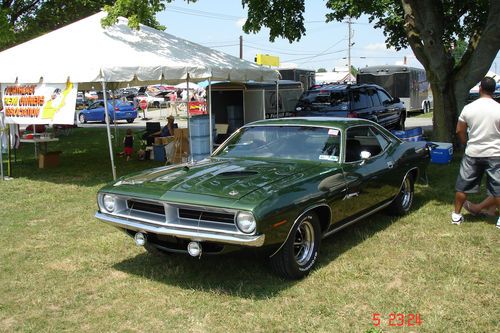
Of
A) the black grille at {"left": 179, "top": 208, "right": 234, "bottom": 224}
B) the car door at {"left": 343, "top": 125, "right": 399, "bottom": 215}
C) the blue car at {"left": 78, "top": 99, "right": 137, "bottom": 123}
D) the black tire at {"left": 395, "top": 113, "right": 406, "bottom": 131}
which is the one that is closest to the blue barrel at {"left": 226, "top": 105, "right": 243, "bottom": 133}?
the black tire at {"left": 395, "top": 113, "right": 406, "bottom": 131}

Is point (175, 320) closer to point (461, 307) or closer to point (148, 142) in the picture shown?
point (461, 307)

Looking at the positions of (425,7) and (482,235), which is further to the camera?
(425,7)

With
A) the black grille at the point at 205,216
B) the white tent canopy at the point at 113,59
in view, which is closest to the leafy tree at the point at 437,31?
the white tent canopy at the point at 113,59

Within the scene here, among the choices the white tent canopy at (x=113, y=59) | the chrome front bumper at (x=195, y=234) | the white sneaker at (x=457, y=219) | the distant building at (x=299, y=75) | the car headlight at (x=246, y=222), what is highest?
the distant building at (x=299, y=75)

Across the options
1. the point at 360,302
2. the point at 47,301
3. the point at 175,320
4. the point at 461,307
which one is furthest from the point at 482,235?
the point at 47,301

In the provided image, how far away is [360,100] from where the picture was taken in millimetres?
12906

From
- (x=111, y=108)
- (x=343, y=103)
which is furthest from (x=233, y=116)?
(x=111, y=108)

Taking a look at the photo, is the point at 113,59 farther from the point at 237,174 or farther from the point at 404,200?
the point at 404,200

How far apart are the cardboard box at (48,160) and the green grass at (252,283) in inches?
222

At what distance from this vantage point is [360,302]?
401cm

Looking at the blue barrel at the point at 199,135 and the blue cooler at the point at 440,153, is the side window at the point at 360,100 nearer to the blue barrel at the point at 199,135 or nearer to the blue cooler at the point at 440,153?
the blue barrel at the point at 199,135

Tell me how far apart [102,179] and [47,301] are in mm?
6071

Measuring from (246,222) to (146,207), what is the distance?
1.07 metres

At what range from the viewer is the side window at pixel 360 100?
12.6 meters
